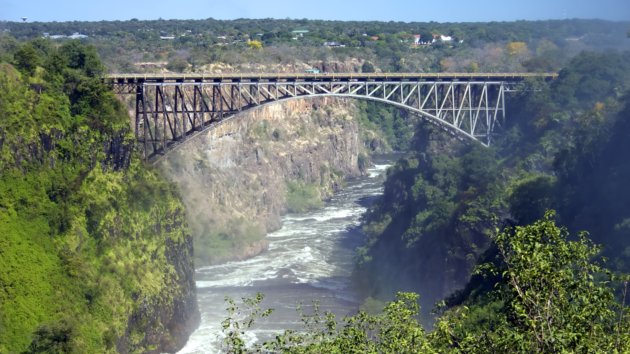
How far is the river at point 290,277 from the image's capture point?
50594 mm

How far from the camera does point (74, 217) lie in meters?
43.8

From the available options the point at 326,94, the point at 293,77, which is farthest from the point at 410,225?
the point at 293,77

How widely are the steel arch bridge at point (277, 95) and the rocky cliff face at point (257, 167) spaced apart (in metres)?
2.12

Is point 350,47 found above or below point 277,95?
below

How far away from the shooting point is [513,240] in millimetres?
17031

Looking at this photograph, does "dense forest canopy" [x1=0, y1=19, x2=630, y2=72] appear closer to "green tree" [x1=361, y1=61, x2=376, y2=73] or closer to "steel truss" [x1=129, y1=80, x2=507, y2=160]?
"green tree" [x1=361, y1=61, x2=376, y2=73]

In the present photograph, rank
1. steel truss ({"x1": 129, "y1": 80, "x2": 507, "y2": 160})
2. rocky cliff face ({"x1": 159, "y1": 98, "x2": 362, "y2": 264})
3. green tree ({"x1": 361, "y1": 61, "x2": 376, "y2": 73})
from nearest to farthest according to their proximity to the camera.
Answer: steel truss ({"x1": 129, "y1": 80, "x2": 507, "y2": 160}) < rocky cliff face ({"x1": 159, "y1": 98, "x2": 362, "y2": 264}) < green tree ({"x1": 361, "y1": 61, "x2": 376, "y2": 73})

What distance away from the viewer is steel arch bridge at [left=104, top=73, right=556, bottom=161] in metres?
54.2

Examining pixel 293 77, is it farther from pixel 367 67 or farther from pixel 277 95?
pixel 367 67

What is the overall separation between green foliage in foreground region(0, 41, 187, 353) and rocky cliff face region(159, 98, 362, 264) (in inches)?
368

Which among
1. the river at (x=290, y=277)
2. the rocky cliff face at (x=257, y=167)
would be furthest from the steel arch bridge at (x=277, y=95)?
the river at (x=290, y=277)

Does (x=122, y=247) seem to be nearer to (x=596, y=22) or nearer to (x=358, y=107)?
(x=358, y=107)

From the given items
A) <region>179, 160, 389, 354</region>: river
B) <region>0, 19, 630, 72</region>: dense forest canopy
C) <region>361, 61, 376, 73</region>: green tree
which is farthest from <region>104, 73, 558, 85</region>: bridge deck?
<region>361, 61, 376, 73</region>: green tree

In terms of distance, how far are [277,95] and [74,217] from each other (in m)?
19.0
